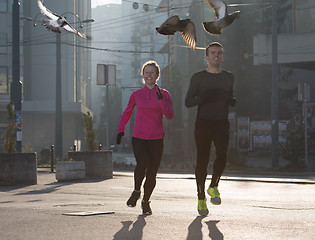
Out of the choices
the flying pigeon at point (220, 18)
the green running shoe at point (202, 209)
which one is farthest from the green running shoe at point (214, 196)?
the flying pigeon at point (220, 18)

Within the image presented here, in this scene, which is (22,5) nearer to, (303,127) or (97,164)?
(303,127)

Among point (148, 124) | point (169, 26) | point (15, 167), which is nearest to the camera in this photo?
point (169, 26)

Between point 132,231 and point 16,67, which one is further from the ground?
point 16,67

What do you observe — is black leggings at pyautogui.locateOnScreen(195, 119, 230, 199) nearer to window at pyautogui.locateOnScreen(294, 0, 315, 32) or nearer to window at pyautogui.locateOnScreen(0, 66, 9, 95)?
window at pyautogui.locateOnScreen(294, 0, 315, 32)

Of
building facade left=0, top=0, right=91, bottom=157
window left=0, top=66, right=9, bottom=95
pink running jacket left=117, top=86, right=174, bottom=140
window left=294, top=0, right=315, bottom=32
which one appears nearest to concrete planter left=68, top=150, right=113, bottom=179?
pink running jacket left=117, top=86, right=174, bottom=140

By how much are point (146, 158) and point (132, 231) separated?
1.82 metres

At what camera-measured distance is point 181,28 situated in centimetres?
824

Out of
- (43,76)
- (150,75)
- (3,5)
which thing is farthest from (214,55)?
(43,76)

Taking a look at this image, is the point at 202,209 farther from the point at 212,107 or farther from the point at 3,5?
the point at 3,5

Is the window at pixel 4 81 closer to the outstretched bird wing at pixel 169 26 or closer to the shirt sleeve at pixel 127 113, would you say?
the shirt sleeve at pixel 127 113

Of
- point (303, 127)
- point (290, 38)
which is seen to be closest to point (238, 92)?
point (290, 38)

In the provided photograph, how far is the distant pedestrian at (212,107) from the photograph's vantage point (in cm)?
805

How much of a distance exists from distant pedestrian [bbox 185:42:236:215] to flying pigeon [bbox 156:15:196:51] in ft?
0.91

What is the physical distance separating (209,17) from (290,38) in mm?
9579
